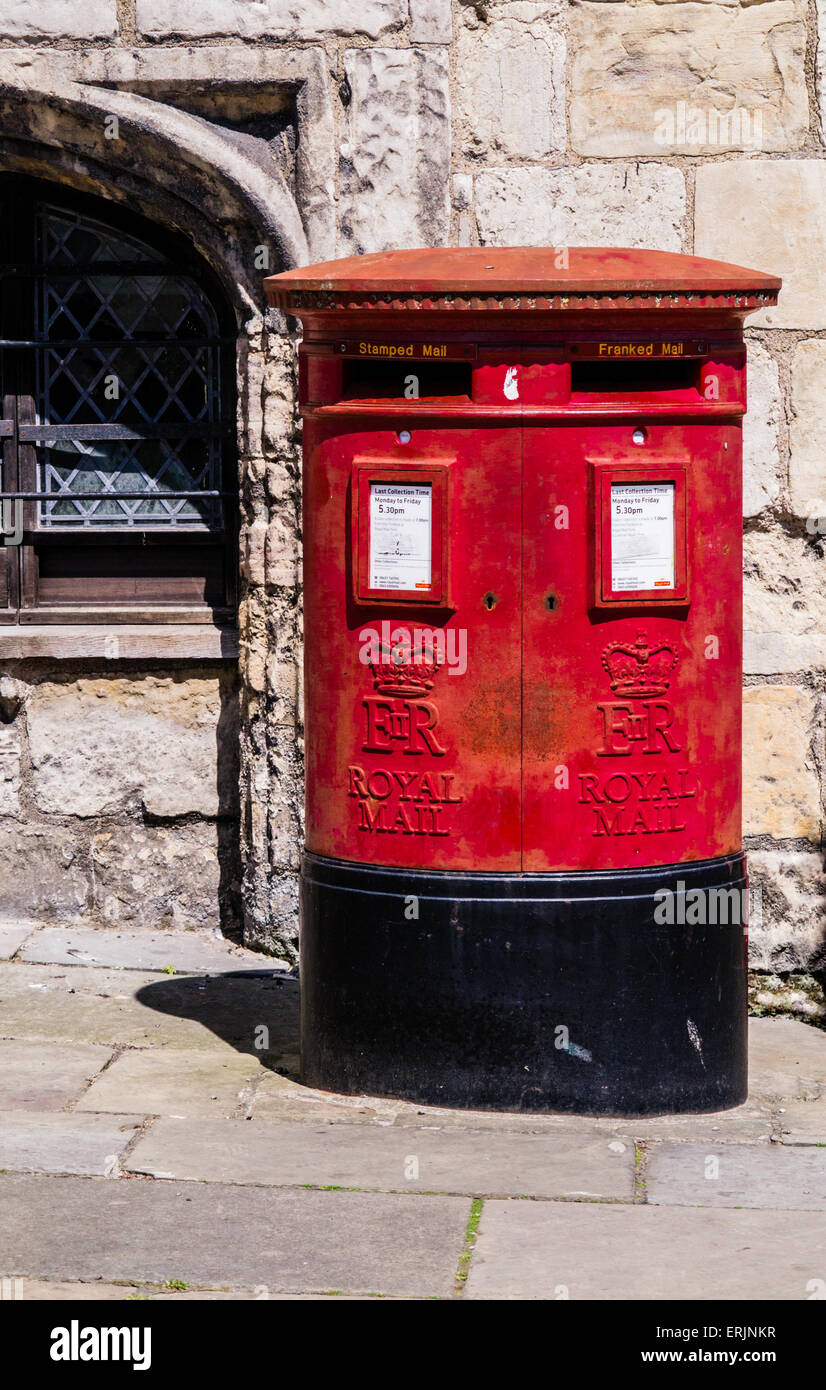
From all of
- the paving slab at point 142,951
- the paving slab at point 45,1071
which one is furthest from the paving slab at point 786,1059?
the paving slab at point 45,1071

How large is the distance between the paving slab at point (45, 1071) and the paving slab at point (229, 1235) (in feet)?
1.78

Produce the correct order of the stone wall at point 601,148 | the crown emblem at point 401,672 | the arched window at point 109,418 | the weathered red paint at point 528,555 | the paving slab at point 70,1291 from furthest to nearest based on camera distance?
the arched window at point 109,418 → the stone wall at point 601,148 → the crown emblem at point 401,672 → the weathered red paint at point 528,555 → the paving slab at point 70,1291

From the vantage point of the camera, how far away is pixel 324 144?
5.35m

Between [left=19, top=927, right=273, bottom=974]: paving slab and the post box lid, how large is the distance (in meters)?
2.35

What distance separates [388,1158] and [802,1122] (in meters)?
1.08

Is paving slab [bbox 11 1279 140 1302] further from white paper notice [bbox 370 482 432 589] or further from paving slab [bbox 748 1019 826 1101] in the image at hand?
paving slab [bbox 748 1019 826 1101]

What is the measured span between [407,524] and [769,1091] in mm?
1775

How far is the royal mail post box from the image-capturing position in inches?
161

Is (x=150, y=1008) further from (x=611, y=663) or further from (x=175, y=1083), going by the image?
(x=611, y=663)

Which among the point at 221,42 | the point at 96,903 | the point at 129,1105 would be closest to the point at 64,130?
the point at 221,42

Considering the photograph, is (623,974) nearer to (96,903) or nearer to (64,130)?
(96,903)

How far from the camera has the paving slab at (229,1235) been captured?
3338mm

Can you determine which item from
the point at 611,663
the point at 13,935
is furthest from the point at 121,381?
the point at 611,663

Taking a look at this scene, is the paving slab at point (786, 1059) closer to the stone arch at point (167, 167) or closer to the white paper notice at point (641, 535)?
the white paper notice at point (641, 535)
